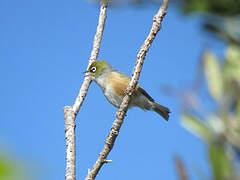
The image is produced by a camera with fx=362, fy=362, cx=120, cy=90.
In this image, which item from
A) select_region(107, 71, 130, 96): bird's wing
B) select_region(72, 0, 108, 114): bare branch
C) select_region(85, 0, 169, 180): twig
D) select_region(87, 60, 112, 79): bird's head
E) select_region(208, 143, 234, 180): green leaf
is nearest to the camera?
select_region(208, 143, 234, 180): green leaf

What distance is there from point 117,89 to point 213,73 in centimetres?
456

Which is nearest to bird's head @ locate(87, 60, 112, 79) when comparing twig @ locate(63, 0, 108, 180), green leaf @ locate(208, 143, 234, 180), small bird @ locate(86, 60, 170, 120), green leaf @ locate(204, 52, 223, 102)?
small bird @ locate(86, 60, 170, 120)

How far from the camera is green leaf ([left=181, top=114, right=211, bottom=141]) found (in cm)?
133

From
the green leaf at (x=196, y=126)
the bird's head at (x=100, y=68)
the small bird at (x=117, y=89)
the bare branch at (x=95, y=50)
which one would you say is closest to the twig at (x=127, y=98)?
the bare branch at (x=95, y=50)

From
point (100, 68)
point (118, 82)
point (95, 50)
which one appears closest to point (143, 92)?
point (118, 82)

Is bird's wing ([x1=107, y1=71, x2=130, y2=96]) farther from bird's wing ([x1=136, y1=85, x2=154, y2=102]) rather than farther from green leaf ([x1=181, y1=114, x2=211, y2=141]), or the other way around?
green leaf ([x1=181, y1=114, x2=211, y2=141])

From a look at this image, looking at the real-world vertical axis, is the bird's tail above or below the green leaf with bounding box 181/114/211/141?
above

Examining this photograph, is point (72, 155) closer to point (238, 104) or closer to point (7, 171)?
point (7, 171)

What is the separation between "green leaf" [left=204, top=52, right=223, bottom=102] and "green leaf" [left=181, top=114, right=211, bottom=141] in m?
0.13

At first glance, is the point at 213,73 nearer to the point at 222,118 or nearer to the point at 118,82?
the point at 222,118

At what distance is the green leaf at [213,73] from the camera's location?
142 centimetres

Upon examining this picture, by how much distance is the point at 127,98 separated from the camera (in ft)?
9.96

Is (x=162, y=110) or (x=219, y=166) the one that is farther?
(x=162, y=110)

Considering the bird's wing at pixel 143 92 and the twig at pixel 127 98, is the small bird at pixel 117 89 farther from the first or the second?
the twig at pixel 127 98
